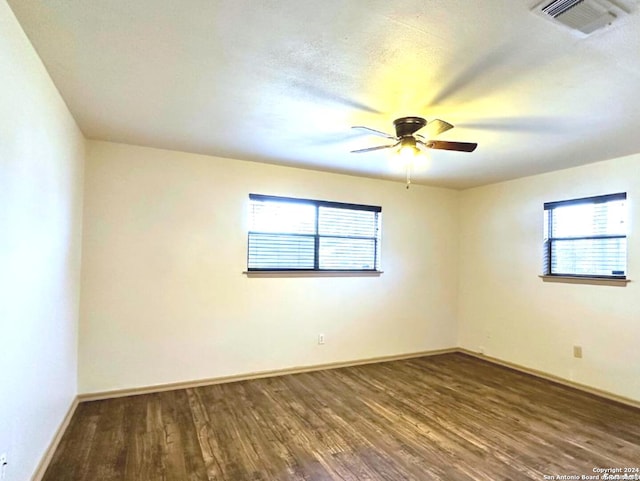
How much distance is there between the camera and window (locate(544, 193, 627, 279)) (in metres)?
3.82

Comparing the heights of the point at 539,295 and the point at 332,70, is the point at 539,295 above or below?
below

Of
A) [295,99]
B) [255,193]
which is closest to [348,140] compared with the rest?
[295,99]

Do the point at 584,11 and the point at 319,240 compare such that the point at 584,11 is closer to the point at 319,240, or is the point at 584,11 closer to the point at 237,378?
the point at 319,240

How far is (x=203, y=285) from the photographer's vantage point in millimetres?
3965

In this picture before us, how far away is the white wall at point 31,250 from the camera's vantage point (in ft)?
5.65

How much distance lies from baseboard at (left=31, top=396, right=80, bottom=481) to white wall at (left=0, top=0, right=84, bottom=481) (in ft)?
0.18

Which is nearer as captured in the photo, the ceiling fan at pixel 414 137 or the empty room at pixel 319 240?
the empty room at pixel 319 240

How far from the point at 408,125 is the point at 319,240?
2.22 m

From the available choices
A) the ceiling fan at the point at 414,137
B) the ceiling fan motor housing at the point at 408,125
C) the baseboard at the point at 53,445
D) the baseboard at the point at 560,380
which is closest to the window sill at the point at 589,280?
the baseboard at the point at 560,380

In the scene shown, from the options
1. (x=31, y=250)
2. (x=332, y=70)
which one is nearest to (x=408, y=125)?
(x=332, y=70)

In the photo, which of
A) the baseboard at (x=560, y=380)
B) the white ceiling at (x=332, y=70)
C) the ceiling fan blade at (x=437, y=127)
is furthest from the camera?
the baseboard at (x=560, y=380)

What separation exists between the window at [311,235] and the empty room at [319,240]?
28mm

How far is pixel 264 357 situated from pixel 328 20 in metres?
3.58

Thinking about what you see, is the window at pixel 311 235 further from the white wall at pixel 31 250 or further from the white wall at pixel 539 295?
the white wall at pixel 31 250
